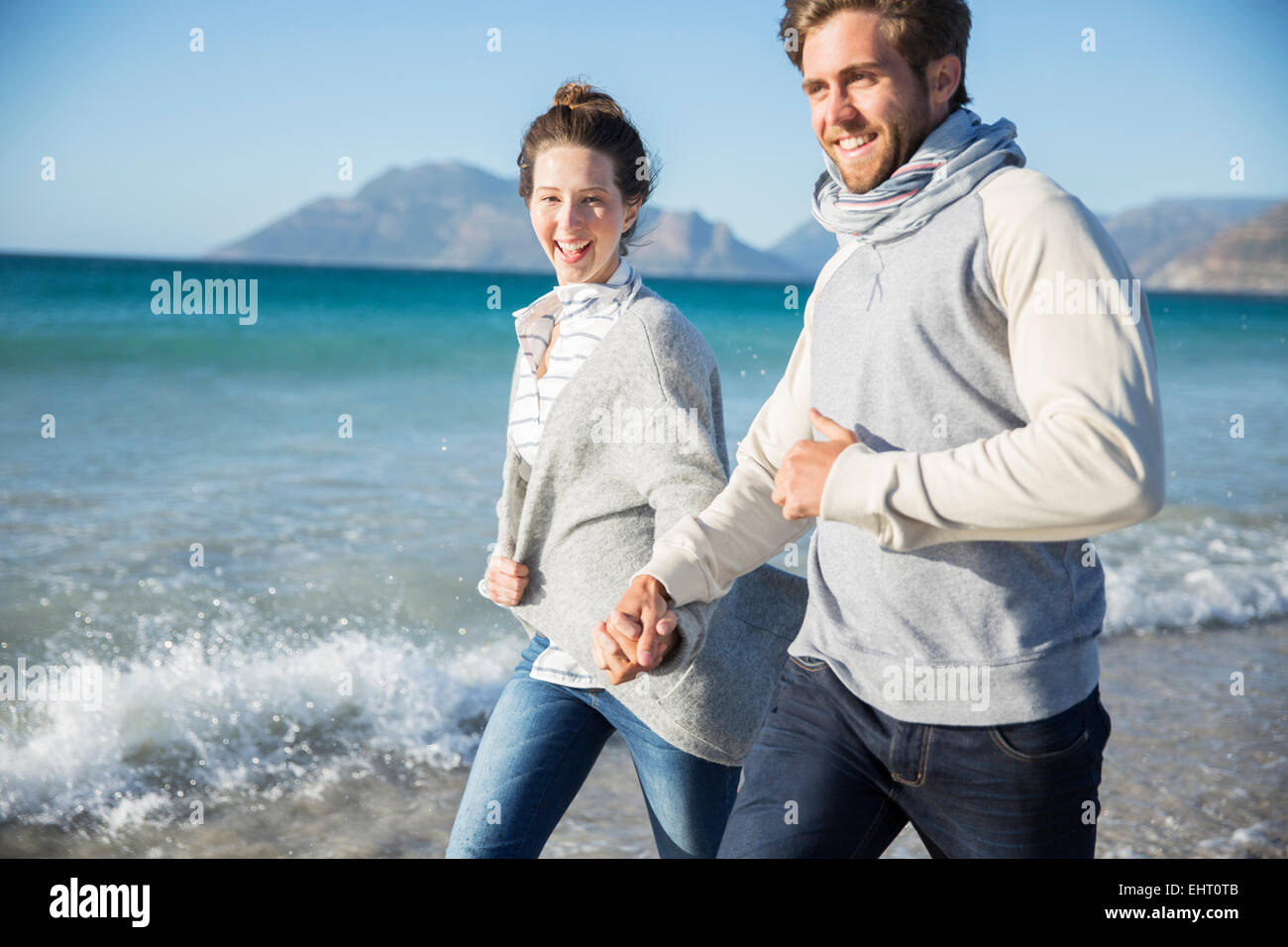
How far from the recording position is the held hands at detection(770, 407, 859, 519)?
164cm

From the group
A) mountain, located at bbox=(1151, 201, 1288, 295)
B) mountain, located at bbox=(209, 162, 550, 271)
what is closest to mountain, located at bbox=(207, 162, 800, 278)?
mountain, located at bbox=(209, 162, 550, 271)

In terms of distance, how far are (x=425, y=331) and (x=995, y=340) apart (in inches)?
962

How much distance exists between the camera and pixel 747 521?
6.57ft

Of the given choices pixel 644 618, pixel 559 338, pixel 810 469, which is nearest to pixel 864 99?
pixel 810 469

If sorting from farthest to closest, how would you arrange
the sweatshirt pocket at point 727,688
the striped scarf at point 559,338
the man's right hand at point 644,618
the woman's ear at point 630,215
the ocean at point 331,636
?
the ocean at point 331,636
the woman's ear at point 630,215
the striped scarf at point 559,338
the sweatshirt pocket at point 727,688
the man's right hand at point 644,618

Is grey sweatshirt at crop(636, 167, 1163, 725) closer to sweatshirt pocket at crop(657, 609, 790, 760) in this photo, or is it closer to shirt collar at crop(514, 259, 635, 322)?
sweatshirt pocket at crop(657, 609, 790, 760)

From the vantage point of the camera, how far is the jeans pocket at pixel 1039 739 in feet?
5.36

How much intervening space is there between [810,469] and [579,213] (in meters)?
1.14

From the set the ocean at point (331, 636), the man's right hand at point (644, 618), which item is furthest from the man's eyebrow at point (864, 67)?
the ocean at point (331, 636)

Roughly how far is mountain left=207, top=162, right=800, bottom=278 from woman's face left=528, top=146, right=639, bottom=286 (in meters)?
104

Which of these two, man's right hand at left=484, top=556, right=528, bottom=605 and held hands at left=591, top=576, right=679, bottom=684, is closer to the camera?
held hands at left=591, top=576, right=679, bottom=684

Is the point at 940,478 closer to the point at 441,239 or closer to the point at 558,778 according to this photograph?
the point at 558,778

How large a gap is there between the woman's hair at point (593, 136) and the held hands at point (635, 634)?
1.11 m

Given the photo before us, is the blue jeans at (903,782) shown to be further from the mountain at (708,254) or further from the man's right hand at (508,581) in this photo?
the mountain at (708,254)
